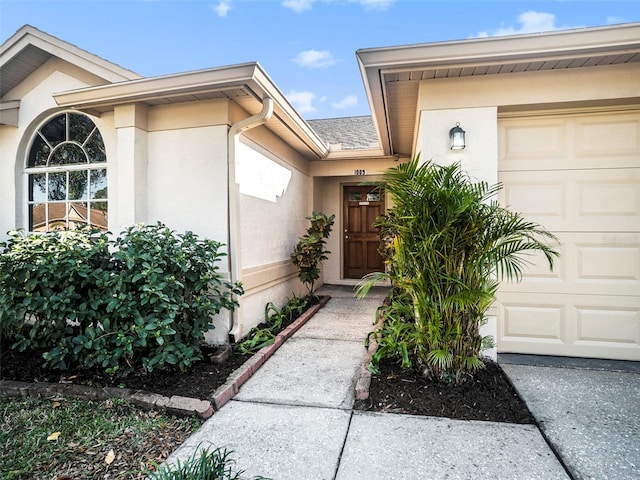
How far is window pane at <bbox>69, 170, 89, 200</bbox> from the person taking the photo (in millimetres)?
4535

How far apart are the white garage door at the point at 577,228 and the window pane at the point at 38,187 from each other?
5.91 m

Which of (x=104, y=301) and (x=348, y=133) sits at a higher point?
(x=348, y=133)

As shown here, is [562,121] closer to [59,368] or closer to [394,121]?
[394,121]

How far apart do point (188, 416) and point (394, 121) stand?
4.25 m

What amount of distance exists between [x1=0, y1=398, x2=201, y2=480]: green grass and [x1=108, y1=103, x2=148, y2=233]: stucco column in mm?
2000

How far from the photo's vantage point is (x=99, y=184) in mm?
4453

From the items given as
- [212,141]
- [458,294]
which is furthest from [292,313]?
[458,294]

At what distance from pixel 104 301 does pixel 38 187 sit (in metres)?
3.07

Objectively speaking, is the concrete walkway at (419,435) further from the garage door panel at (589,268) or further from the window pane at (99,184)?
the window pane at (99,184)

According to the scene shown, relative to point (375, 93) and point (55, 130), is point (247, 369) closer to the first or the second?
point (375, 93)

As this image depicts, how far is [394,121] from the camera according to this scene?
15.7 feet

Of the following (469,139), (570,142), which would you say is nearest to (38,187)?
(469,139)

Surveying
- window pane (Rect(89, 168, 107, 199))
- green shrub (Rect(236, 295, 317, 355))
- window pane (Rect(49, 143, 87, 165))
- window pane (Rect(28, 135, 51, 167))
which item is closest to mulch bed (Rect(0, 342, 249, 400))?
green shrub (Rect(236, 295, 317, 355))

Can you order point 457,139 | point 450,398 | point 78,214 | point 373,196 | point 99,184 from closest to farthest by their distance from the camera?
point 450,398 < point 457,139 < point 99,184 < point 78,214 < point 373,196
